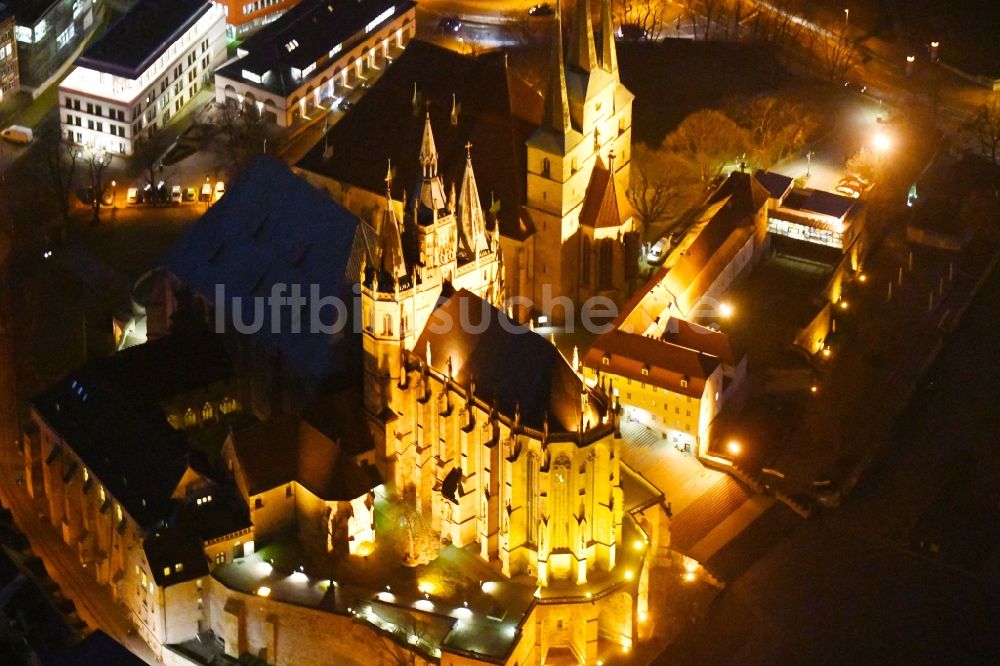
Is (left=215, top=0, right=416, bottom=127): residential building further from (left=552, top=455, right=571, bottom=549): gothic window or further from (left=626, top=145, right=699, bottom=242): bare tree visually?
(left=552, top=455, right=571, bottom=549): gothic window

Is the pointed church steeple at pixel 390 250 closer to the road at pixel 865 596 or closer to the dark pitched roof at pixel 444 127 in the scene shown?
the dark pitched roof at pixel 444 127

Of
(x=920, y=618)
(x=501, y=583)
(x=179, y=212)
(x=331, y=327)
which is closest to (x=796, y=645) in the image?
(x=920, y=618)

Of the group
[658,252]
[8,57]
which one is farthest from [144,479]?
[8,57]

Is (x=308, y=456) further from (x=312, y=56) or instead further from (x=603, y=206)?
(x=312, y=56)

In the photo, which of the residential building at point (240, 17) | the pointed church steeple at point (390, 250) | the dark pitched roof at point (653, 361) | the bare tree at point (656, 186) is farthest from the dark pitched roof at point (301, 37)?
the pointed church steeple at point (390, 250)

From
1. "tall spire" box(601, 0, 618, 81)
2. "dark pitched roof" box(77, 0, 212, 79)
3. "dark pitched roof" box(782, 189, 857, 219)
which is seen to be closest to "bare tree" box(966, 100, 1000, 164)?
"dark pitched roof" box(782, 189, 857, 219)

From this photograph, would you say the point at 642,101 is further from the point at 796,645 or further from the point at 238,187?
the point at 796,645
